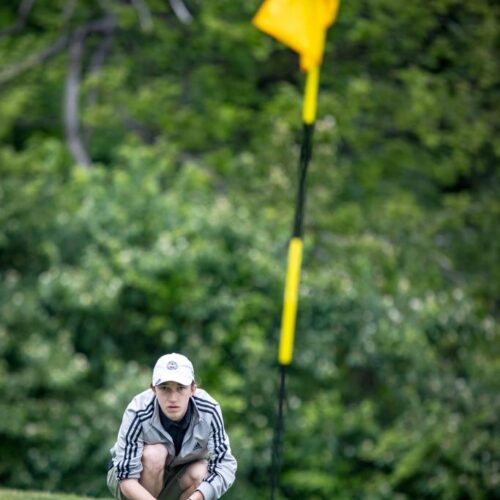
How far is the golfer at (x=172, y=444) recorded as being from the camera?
20.4 feet

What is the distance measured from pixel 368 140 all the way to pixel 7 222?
811 centimetres

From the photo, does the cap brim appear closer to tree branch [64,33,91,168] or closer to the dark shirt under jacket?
the dark shirt under jacket

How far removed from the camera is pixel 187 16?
69.8 ft

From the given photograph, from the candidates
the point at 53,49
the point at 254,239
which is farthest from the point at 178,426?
the point at 53,49

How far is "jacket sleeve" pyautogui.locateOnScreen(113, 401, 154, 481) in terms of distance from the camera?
20.6 ft

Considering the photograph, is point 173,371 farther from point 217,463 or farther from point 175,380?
point 217,463

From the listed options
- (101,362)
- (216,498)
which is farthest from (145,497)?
(101,362)

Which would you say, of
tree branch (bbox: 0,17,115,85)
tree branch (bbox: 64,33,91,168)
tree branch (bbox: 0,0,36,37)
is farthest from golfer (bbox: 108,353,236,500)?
tree branch (bbox: 0,0,36,37)

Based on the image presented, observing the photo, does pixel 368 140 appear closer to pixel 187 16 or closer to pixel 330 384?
pixel 187 16

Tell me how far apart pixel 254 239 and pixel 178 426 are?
9.50 meters

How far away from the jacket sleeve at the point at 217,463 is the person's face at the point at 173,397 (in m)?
0.28

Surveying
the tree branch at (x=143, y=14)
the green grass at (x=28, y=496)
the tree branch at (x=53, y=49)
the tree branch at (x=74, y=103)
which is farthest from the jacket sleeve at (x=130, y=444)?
the tree branch at (x=143, y=14)

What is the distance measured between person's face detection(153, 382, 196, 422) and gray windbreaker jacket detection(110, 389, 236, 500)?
0.43 ft

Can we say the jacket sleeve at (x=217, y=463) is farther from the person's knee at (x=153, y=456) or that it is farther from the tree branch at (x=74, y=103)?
the tree branch at (x=74, y=103)
